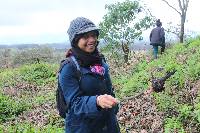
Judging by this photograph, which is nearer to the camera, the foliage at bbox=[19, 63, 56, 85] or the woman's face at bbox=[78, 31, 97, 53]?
the woman's face at bbox=[78, 31, 97, 53]

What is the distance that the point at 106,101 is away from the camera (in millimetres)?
3969

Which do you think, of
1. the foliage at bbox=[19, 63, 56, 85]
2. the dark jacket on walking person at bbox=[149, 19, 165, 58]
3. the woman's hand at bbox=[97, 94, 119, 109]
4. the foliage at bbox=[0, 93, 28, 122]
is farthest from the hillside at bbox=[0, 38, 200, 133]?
the foliage at bbox=[19, 63, 56, 85]

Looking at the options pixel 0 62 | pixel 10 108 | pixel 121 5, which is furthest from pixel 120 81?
pixel 0 62

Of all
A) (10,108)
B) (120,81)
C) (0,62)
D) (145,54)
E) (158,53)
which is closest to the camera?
(10,108)

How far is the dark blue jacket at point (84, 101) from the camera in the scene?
4254 millimetres

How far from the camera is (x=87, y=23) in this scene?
443 centimetres

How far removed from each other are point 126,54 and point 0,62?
3023 centimetres

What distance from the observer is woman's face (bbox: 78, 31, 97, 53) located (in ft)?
14.4

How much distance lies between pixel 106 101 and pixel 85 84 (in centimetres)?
43

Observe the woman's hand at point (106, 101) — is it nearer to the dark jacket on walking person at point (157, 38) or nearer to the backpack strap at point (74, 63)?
the backpack strap at point (74, 63)

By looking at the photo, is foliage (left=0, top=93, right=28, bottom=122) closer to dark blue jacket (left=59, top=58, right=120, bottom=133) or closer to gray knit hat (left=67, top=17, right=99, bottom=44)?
dark blue jacket (left=59, top=58, right=120, bottom=133)

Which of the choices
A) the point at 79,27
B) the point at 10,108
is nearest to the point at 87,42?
the point at 79,27

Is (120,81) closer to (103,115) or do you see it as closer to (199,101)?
(199,101)

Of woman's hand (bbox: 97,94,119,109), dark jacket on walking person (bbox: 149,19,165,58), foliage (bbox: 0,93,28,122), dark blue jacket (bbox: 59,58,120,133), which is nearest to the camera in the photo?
woman's hand (bbox: 97,94,119,109)
